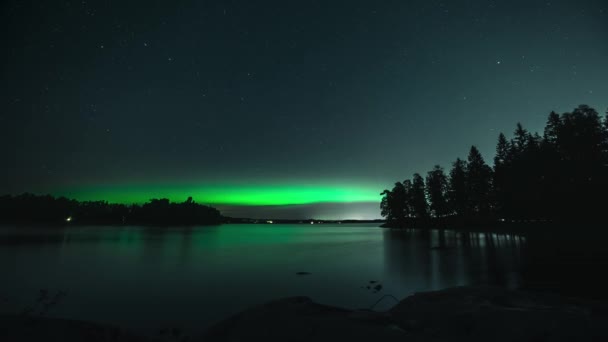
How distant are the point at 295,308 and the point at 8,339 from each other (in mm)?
7063

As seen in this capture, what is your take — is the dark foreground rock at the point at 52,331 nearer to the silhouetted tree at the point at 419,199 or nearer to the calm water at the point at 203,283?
the calm water at the point at 203,283

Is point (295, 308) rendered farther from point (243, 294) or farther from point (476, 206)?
point (476, 206)

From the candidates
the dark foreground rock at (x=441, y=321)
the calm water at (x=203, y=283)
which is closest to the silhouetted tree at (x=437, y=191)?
the calm water at (x=203, y=283)

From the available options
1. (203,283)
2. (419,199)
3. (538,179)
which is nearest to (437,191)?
(419,199)

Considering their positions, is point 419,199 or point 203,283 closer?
point 203,283

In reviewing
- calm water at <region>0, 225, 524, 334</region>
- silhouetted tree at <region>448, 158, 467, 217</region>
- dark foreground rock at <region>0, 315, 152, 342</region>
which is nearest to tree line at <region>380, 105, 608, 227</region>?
silhouetted tree at <region>448, 158, 467, 217</region>

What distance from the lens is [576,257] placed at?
69.5 feet

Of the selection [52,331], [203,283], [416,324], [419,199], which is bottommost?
[203,283]

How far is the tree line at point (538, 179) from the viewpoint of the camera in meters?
38.6

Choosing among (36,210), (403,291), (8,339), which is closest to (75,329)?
(8,339)

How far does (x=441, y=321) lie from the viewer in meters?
7.11

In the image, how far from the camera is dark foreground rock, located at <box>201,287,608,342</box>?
573 centimetres

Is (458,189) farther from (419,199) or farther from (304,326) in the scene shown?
(304,326)

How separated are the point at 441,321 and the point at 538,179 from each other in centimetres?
5572
